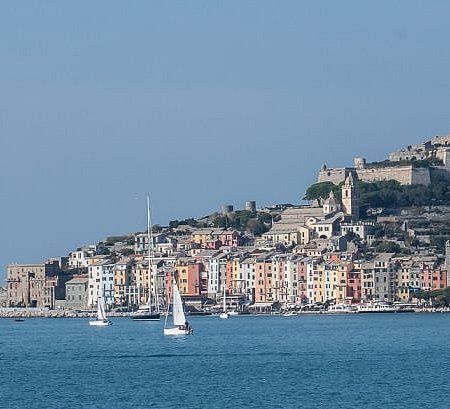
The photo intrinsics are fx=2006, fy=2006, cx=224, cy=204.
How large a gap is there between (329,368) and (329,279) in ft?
199

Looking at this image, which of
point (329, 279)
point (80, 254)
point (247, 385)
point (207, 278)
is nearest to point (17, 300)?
point (80, 254)

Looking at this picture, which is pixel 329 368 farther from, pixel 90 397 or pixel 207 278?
pixel 207 278

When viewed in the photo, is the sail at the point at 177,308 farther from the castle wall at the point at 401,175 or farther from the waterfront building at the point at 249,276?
the castle wall at the point at 401,175

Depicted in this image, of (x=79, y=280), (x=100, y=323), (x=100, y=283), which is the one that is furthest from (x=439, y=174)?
(x=100, y=323)

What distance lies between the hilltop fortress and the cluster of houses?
5.11 meters

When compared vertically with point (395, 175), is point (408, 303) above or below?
below

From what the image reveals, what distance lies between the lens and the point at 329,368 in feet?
167

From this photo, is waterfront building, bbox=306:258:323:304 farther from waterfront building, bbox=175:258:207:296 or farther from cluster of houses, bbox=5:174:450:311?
waterfront building, bbox=175:258:207:296

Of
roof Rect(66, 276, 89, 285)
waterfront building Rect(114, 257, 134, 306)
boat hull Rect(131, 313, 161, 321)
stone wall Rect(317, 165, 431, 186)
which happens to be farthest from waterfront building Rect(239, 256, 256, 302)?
boat hull Rect(131, 313, 161, 321)

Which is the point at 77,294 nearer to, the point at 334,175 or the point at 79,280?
the point at 79,280

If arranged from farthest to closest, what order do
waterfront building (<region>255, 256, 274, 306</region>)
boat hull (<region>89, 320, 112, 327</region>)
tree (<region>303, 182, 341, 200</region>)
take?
tree (<region>303, 182, 341, 200</region>)
waterfront building (<region>255, 256, 274, 306</region>)
boat hull (<region>89, 320, 112, 327</region>)

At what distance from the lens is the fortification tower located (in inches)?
4872

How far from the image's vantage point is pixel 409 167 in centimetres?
12862

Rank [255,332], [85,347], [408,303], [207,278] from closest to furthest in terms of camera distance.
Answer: [85,347] < [255,332] < [408,303] < [207,278]
